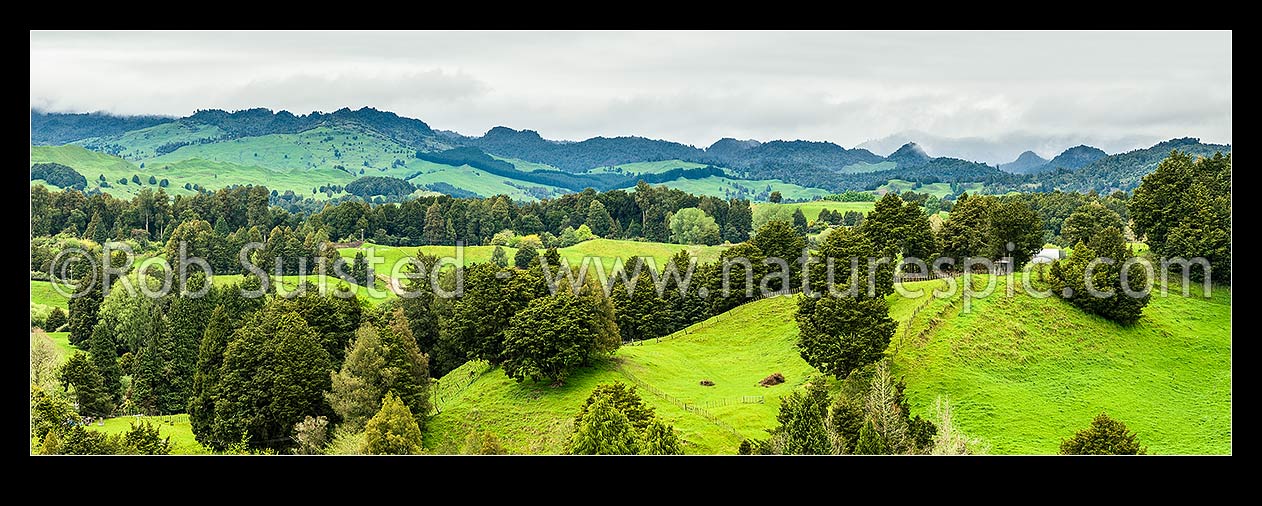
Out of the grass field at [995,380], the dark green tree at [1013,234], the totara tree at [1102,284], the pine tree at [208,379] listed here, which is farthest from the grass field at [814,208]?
the pine tree at [208,379]

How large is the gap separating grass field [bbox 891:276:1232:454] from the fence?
8.69 metres

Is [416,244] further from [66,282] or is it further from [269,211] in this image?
[66,282]

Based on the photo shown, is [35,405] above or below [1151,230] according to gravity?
below

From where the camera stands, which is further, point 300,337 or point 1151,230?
point 1151,230

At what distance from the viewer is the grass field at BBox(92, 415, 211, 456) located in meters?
47.4

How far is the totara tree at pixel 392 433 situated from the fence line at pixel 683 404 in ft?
41.0

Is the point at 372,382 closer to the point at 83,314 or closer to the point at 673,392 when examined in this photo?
the point at 673,392

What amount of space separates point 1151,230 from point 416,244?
11481cm

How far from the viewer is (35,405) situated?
43312mm

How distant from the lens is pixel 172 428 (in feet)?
177

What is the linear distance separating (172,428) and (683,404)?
3223cm

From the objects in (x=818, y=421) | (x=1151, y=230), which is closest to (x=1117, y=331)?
(x=1151, y=230)

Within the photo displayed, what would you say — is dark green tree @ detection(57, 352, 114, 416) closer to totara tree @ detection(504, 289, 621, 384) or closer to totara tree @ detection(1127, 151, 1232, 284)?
totara tree @ detection(504, 289, 621, 384)
